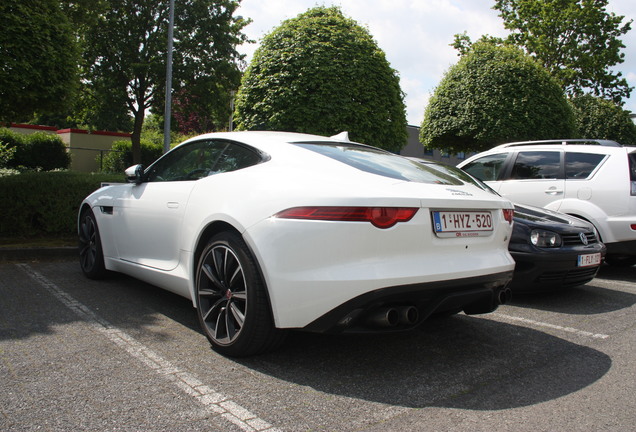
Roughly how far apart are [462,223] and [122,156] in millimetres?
29454

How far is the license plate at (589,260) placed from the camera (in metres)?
5.14

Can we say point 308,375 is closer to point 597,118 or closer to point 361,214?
point 361,214

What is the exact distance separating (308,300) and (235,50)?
26000 mm

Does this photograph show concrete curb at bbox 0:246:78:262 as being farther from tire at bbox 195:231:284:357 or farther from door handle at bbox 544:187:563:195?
door handle at bbox 544:187:563:195

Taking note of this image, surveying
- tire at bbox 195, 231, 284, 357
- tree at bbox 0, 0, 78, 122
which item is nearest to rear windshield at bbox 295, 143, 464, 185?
tire at bbox 195, 231, 284, 357

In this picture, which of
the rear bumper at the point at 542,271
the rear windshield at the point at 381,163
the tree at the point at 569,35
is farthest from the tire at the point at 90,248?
the tree at the point at 569,35

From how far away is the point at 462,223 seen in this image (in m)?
3.12

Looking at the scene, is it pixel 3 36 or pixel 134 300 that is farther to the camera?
pixel 3 36

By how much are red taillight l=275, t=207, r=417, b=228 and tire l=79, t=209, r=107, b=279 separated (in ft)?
10.2

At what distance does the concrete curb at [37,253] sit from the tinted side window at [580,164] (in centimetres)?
654

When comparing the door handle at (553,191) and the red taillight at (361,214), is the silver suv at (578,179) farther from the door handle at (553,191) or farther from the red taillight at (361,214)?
the red taillight at (361,214)

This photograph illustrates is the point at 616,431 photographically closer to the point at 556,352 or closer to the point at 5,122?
the point at 556,352

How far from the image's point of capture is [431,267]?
2.89 m

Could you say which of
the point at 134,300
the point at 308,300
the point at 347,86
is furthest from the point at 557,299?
the point at 347,86
